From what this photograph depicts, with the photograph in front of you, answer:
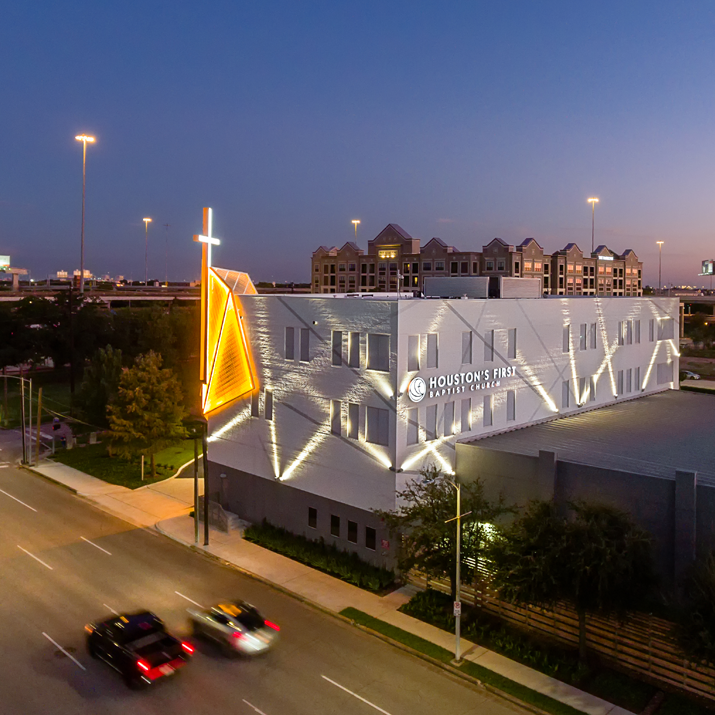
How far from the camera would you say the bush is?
29.8 metres

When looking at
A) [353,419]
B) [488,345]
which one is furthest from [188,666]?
[488,345]

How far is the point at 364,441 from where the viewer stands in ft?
103

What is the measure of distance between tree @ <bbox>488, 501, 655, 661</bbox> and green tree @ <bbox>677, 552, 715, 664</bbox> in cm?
197

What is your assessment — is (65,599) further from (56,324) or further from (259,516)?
(56,324)

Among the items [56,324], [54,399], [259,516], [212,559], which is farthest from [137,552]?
[56,324]

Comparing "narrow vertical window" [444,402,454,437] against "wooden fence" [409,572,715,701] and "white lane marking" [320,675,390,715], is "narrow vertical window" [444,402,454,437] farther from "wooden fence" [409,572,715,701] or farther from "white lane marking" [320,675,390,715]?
"white lane marking" [320,675,390,715]

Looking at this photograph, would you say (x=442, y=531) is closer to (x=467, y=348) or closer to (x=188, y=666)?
(x=188, y=666)

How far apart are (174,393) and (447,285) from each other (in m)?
20.0

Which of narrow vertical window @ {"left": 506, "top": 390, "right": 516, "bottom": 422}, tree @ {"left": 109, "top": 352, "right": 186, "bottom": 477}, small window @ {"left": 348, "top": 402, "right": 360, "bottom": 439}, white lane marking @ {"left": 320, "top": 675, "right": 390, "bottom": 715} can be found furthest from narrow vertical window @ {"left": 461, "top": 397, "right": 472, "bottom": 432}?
tree @ {"left": 109, "top": 352, "right": 186, "bottom": 477}

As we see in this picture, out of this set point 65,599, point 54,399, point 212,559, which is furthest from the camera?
point 54,399

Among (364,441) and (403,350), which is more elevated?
(403,350)

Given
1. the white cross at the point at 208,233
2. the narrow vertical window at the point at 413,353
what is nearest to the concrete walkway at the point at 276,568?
the narrow vertical window at the point at 413,353

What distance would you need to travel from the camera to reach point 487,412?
3472 centimetres

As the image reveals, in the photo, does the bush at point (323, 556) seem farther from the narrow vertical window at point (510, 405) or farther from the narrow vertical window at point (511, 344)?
the narrow vertical window at point (511, 344)
